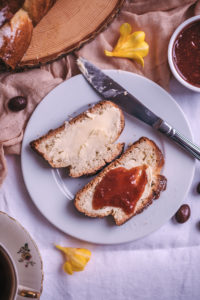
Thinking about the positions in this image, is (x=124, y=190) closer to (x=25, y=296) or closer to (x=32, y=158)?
(x=32, y=158)

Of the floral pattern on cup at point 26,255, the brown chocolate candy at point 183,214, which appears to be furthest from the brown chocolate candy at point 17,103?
the brown chocolate candy at point 183,214

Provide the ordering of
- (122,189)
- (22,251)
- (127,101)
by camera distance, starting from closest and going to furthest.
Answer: (22,251), (122,189), (127,101)

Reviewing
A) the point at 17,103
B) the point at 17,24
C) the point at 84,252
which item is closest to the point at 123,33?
the point at 17,24

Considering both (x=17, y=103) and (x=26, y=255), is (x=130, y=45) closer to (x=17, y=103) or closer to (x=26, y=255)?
(x=17, y=103)

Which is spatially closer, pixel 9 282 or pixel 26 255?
pixel 9 282

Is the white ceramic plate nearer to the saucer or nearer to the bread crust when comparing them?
the saucer

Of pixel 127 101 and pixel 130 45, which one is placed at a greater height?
pixel 130 45

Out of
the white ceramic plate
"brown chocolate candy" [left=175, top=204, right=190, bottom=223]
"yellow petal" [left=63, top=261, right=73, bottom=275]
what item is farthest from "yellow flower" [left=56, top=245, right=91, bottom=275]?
"brown chocolate candy" [left=175, top=204, right=190, bottom=223]
